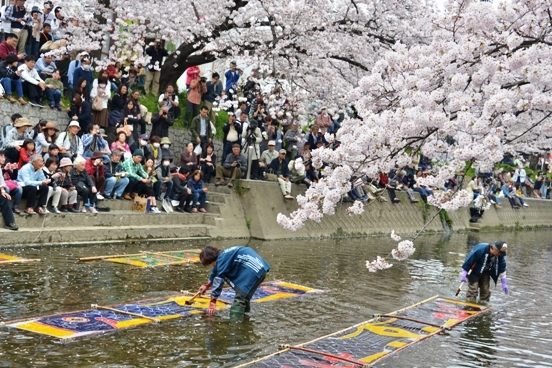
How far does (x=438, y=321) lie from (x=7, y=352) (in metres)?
6.17

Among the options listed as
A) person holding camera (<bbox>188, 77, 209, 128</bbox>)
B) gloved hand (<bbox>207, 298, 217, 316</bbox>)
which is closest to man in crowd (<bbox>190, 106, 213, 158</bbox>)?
person holding camera (<bbox>188, 77, 209, 128</bbox>)

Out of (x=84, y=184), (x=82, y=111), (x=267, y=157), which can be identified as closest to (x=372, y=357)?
(x=84, y=184)

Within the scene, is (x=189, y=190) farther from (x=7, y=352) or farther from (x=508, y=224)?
(x=508, y=224)

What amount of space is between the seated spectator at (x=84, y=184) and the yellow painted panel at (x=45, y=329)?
7573 millimetres

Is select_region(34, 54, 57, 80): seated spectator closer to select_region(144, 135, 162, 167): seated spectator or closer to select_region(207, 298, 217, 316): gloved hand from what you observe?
select_region(144, 135, 162, 167): seated spectator

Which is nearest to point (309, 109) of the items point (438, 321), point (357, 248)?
point (357, 248)

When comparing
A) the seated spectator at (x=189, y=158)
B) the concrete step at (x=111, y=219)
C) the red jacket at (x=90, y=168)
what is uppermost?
the seated spectator at (x=189, y=158)

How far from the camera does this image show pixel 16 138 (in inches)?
631

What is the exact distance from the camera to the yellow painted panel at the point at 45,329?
8945 millimetres

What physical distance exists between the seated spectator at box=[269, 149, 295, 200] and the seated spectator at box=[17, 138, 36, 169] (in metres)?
7.86

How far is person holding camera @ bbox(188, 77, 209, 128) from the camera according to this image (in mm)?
22266

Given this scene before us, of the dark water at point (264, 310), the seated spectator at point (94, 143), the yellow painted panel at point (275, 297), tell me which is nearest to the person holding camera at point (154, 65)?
the seated spectator at point (94, 143)

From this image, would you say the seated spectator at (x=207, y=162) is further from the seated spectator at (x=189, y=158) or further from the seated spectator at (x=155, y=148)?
the seated spectator at (x=155, y=148)

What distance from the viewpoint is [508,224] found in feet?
114
